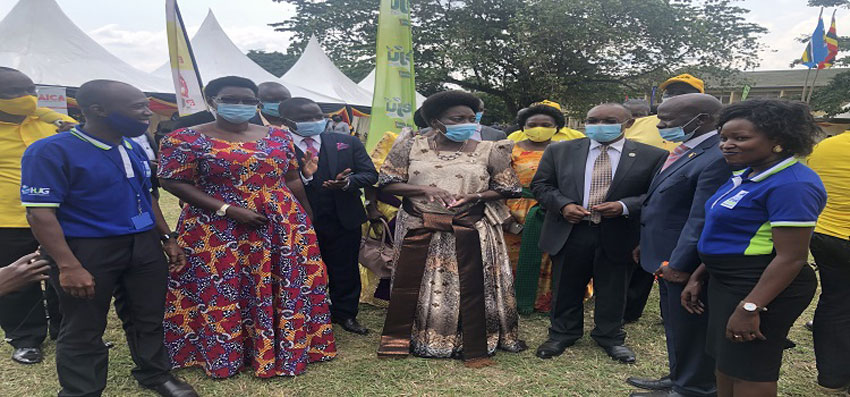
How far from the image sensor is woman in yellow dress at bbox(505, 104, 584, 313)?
438 centimetres

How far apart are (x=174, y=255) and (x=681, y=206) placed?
2985 mm

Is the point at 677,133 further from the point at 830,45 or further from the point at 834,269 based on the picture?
the point at 830,45

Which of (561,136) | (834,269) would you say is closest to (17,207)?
(561,136)

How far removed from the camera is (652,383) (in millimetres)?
3121

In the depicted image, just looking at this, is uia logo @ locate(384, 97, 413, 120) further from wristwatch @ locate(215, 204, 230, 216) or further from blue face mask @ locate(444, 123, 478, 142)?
wristwatch @ locate(215, 204, 230, 216)

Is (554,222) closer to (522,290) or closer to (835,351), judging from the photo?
(522,290)

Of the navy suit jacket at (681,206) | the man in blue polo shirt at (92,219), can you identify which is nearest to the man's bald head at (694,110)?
the navy suit jacket at (681,206)

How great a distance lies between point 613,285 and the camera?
3.45m

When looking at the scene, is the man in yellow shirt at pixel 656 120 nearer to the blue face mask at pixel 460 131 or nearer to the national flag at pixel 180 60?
the blue face mask at pixel 460 131

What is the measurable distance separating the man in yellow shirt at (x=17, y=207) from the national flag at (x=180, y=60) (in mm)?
961

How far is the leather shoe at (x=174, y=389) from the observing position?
280 centimetres

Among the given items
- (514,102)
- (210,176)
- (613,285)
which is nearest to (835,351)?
(613,285)

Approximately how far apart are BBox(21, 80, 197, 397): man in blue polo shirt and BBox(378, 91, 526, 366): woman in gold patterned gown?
157 cm

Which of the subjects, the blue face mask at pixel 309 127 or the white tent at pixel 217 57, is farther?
the white tent at pixel 217 57
